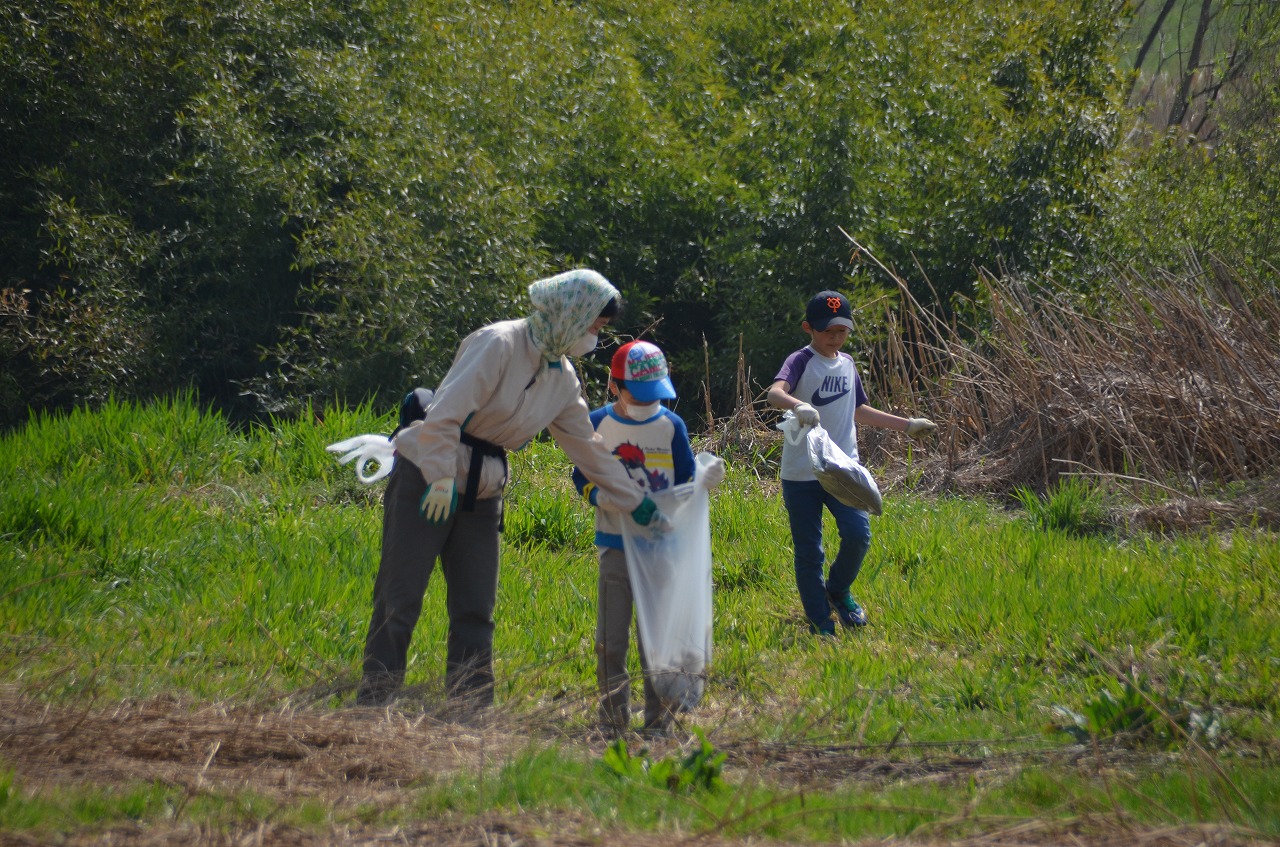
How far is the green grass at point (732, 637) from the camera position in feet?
11.2

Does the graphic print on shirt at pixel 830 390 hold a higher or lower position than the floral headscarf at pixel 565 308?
lower

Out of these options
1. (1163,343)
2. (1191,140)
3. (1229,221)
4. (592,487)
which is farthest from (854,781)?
(1191,140)

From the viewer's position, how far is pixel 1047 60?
49.0ft

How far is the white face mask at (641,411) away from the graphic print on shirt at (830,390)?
1367mm

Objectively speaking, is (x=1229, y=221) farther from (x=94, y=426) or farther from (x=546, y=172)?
(x=94, y=426)

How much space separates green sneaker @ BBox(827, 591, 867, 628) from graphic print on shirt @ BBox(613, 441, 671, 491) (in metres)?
1.63

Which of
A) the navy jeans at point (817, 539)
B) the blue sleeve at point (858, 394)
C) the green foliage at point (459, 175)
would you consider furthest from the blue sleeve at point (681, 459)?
the green foliage at point (459, 175)

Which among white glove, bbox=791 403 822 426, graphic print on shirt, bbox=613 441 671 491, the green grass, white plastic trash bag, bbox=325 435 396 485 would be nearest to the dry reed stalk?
the green grass

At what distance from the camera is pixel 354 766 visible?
3.66 meters

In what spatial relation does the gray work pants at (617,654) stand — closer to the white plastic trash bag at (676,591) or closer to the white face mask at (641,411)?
the white plastic trash bag at (676,591)

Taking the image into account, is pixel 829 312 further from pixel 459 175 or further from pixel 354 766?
pixel 459 175

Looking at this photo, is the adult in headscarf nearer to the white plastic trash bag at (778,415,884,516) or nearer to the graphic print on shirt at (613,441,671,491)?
the graphic print on shirt at (613,441,671,491)

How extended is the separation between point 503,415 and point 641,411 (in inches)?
21.5

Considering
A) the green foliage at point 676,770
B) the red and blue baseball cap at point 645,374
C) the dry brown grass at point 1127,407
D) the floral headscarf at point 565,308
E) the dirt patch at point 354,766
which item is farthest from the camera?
the dry brown grass at point 1127,407
